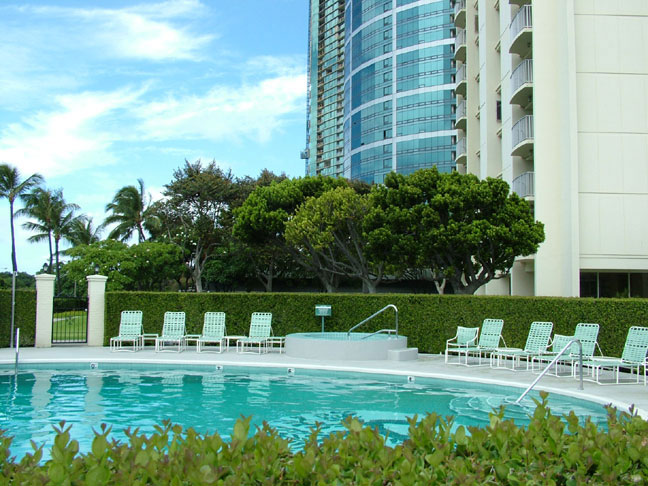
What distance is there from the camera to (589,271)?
24.7 m

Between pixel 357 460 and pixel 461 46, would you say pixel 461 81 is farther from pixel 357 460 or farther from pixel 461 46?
pixel 357 460

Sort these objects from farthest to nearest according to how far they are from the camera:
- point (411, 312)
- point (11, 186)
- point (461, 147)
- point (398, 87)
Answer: point (398, 87) < point (11, 186) < point (461, 147) < point (411, 312)

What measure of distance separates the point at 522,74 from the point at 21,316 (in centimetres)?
2138

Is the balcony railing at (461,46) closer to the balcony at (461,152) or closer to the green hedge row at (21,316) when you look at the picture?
the balcony at (461,152)

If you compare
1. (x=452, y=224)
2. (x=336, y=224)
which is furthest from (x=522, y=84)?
(x=336, y=224)

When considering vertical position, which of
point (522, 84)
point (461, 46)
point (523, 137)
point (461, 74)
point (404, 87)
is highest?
point (404, 87)

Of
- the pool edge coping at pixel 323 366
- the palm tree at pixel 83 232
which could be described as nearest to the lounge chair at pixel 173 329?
the pool edge coping at pixel 323 366

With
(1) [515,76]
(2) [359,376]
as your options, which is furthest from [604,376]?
(1) [515,76]

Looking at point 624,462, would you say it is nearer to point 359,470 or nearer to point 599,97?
point 359,470

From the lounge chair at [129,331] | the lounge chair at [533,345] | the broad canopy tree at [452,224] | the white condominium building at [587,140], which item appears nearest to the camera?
the lounge chair at [533,345]

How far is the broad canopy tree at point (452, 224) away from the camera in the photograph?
73.3 feet

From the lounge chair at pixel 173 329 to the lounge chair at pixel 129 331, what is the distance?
678mm

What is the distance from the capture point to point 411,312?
731 inches

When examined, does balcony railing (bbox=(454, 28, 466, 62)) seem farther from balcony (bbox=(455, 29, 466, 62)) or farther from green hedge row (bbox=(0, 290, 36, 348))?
green hedge row (bbox=(0, 290, 36, 348))
